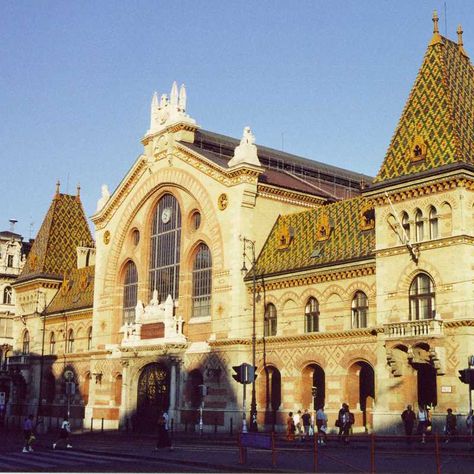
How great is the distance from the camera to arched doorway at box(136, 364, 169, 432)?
54.3m

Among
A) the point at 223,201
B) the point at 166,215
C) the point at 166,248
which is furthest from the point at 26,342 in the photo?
the point at 223,201

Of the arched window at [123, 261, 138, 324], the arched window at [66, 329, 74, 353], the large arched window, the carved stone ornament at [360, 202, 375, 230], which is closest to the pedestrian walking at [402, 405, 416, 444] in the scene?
the carved stone ornament at [360, 202, 375, 230]

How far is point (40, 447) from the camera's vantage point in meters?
39.7

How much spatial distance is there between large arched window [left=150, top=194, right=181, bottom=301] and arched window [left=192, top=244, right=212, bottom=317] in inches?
75.9

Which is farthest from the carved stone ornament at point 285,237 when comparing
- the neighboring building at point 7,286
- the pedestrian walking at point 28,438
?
the neighboring building at point 7,286

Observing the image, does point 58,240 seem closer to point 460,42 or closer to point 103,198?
point 103,198

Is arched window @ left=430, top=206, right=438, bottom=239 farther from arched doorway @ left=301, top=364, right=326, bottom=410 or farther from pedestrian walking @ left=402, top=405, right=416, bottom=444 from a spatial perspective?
arched doorway @ left=301, top=364, right=326, bottom=410

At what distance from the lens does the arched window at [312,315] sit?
46.1 m

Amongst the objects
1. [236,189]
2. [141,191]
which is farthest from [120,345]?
[236,189]

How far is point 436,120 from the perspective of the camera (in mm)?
40188

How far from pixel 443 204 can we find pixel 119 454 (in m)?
18.9

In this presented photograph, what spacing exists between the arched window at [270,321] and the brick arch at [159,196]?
4.41 metres

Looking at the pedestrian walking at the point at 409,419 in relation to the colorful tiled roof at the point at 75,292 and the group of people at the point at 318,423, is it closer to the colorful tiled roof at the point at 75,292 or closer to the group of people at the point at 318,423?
the group of people at the point at 318,423

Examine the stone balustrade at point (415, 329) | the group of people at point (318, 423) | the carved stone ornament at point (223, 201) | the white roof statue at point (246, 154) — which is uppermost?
the white roof statue at point (246, 154)
